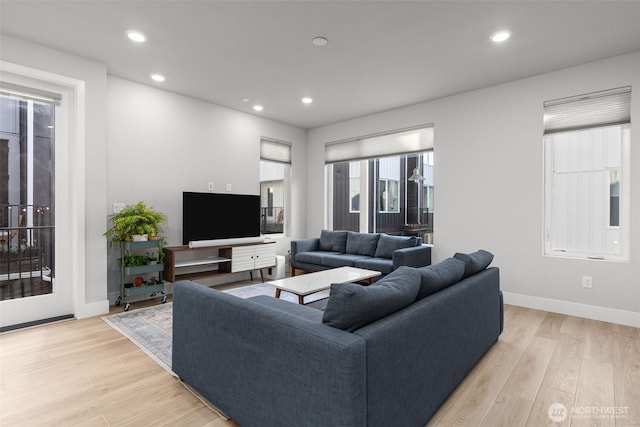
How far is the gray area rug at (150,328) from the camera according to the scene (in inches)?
101

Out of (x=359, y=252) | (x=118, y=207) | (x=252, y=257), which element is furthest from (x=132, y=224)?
(x=359, y=252)

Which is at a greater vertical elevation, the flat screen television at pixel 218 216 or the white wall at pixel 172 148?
the white wall at pixel 172 148

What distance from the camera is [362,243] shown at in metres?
5.08

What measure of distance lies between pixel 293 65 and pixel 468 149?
2466 mm

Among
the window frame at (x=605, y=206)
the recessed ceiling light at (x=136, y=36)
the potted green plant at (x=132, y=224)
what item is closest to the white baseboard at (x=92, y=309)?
the potted green plant at (x=132, y=224)

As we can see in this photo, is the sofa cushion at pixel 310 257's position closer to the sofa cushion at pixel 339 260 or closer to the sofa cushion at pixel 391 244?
the sofa cushion at pixel 339 260

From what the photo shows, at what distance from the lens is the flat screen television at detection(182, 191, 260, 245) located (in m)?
4.32

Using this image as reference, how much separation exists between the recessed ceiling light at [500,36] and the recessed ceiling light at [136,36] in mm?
3149

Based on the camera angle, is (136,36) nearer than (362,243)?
Yes

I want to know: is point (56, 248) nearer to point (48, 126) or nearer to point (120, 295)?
point (120, 295)

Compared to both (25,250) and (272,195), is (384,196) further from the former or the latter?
(25,250)

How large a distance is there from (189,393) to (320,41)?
299cm

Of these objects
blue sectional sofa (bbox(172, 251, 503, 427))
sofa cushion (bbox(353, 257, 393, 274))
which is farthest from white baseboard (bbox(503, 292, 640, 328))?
blue sectional sofa (bbox(172, 251, 503, 427))

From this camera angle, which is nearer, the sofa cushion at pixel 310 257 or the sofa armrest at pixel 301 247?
the sofa cushion at pixel 310 257
